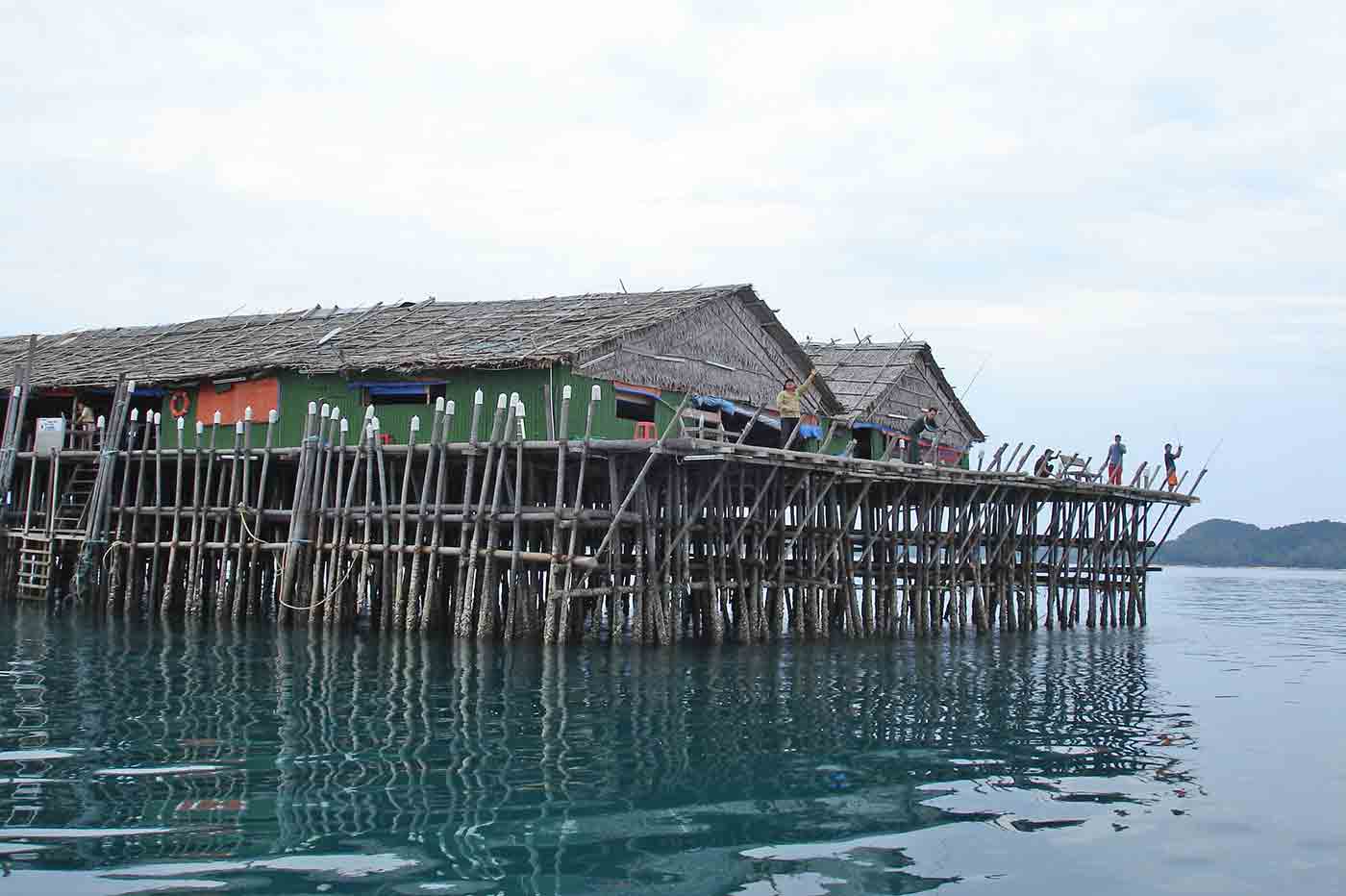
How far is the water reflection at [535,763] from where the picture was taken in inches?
367

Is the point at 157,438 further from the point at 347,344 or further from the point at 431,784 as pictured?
the point at 431,784

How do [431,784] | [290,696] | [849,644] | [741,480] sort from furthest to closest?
[849,644], [741,480], [290,696], [431,784]

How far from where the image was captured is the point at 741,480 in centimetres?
2309

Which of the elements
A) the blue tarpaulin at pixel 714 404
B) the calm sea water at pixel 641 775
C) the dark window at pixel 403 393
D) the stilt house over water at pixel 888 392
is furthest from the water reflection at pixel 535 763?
the stilt house over water at pixel 888 392

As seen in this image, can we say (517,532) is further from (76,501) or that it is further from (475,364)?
(76,501)

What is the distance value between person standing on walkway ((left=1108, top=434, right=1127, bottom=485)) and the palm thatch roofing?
4848 millimetres

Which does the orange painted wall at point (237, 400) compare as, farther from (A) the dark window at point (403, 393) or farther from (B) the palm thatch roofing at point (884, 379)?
(B) the palm thatch roofing at point (884, 379)

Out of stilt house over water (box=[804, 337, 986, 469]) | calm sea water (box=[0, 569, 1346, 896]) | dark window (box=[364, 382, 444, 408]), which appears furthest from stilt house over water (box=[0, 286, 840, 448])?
calm sea water (box=[0, 569, 1346, 896])

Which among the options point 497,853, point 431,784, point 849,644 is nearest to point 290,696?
point 431,784

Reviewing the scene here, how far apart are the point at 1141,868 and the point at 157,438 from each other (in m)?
23.1

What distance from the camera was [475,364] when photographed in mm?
24062

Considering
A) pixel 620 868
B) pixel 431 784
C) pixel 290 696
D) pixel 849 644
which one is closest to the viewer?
pixel 620 868

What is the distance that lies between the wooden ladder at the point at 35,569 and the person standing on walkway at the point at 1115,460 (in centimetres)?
2510

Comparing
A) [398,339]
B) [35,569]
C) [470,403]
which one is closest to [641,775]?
[470,403]
